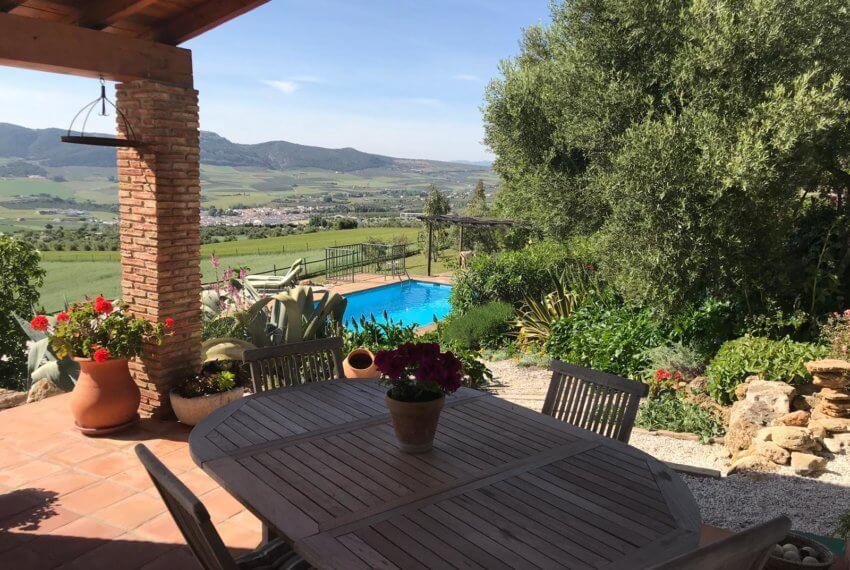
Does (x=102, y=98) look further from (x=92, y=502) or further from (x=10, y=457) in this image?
(x=92, y=502)

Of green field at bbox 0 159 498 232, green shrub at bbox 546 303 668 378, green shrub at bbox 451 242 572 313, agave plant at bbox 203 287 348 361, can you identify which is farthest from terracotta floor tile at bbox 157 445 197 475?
green field at bbox 0 159 498 232

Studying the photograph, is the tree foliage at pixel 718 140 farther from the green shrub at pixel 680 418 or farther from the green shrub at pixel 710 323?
the green shrub at pixel 680 418

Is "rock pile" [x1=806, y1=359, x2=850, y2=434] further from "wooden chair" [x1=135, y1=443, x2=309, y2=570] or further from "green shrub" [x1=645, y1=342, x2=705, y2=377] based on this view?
"wooden chair" [x1=135, y1=443, x2=309, y2=570]

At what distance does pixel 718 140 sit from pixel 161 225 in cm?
529

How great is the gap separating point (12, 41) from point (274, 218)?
123 ft

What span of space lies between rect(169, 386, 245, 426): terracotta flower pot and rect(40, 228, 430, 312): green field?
19.0 ft

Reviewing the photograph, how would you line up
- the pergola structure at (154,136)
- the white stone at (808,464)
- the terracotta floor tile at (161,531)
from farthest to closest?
the white stone at (808,464)
the pergola structure at (154,136)
the terracotta floor tile at (161,531)

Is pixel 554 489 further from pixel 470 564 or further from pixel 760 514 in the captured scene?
pixel 760 514

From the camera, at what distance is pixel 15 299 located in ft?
25.1

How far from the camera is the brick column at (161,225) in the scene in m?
4.31

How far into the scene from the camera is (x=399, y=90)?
7881 cm

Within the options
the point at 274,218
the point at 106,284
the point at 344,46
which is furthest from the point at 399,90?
the point at 106,284

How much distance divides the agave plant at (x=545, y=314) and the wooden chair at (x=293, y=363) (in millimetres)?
5809

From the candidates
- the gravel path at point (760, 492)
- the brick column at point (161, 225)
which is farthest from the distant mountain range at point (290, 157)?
the gravel path at point (760, 492)
